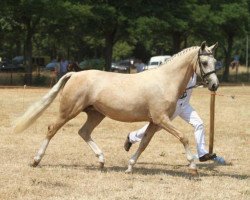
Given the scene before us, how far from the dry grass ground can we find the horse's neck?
146 centimetres

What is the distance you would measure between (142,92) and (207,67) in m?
1.09

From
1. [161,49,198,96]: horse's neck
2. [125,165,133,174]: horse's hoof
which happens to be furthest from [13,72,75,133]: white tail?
[125,165,133,174]: horse's hoof

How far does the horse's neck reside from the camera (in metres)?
9.59

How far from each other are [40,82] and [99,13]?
19.5 ft

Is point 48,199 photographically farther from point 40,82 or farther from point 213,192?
point 40,82

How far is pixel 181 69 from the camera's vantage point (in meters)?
9.66

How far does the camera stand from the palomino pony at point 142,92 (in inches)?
370

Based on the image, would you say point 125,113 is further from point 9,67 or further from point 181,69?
point 9,67

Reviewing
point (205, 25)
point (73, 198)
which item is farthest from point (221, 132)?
point (205, 25)

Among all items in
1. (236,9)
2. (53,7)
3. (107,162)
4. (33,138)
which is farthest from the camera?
(236,9)

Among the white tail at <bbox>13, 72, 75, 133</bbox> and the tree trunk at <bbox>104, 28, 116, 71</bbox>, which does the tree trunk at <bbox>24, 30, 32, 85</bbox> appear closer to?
the tree trunk at <bbox>104, 28, 116, 71</bbox>

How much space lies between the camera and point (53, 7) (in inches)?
1380

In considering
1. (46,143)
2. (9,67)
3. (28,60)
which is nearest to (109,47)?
(28,60)

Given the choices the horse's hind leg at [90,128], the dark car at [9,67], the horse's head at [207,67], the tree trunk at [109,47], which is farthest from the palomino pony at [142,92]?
the dark car at [9,67]
